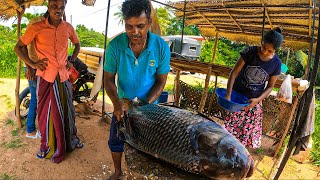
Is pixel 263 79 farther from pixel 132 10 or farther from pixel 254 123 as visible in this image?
pixel 132 10

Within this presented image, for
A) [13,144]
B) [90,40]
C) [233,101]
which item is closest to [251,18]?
[233,101]

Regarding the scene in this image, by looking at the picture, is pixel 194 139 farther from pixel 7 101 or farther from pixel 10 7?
pixel 7 101

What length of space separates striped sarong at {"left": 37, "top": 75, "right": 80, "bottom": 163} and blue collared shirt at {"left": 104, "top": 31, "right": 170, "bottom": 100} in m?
1.77

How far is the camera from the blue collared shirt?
1951mm

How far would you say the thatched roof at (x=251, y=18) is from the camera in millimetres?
3776

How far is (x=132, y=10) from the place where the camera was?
162cm

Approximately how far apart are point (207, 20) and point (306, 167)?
3.60 m

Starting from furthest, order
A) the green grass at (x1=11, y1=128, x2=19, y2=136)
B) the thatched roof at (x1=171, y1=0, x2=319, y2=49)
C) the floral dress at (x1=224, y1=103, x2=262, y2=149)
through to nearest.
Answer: the green grass at (x1=11, y1=128, x2=19, y2=136) → the thatched roof at (x1=171, y1=0, x2=319, y2=49) → the floral dress at (x1=224, y1=103, x2=262, y2=149)

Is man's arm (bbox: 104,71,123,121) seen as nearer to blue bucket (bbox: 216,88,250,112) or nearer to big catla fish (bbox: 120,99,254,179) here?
big catla fish (bbox: 120,99,254,179)

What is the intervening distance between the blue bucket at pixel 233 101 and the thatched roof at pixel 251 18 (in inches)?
56.0

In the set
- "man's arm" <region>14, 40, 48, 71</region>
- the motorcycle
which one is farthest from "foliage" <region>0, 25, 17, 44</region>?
"man's arm" <region>14, 40, 48, 71</region>

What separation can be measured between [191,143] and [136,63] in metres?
1.11

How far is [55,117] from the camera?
3484 millimetres

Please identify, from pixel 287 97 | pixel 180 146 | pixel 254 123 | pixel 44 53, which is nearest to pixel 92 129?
pixel 44 53
